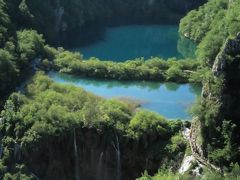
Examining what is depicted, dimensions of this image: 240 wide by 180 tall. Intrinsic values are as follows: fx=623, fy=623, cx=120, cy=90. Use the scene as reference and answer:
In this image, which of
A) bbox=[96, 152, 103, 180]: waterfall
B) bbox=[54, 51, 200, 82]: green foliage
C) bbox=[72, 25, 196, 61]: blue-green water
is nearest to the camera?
bbox=[96, 152, 103, 180]: waterfall

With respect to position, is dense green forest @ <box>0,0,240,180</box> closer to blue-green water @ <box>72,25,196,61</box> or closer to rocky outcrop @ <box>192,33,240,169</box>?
rocky outcrop @ <box>192,33,240,169</box>

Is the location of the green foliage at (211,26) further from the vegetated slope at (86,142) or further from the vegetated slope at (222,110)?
the vegetated slope at (86,142)

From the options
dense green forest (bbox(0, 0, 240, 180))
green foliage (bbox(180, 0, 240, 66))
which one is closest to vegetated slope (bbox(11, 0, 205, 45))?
green foliage (bbox(180, 0, 240, 66))

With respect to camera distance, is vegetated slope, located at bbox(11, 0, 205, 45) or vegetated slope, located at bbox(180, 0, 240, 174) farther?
vegetated slope, located at bbox(11, 0, 205, 45)

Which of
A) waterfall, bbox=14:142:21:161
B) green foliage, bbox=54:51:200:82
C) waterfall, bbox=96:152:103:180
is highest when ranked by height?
green foliage, bbox=54:51:200:82

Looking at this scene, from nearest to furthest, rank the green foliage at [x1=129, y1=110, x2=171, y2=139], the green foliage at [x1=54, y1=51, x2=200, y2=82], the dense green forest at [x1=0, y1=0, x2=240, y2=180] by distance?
1. the dense green forest at [x1=0, y1=0, x2=240, y2=180]
2. the green foliage at [x1=129, y1=110, x2=171, y2=139]
3. the green foliage at [x1=54, y1=51, x2=200, y2=82]

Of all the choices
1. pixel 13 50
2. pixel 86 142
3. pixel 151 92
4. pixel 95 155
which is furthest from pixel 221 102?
pixel 13 50

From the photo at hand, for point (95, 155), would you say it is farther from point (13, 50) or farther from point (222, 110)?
point (13, 50)
